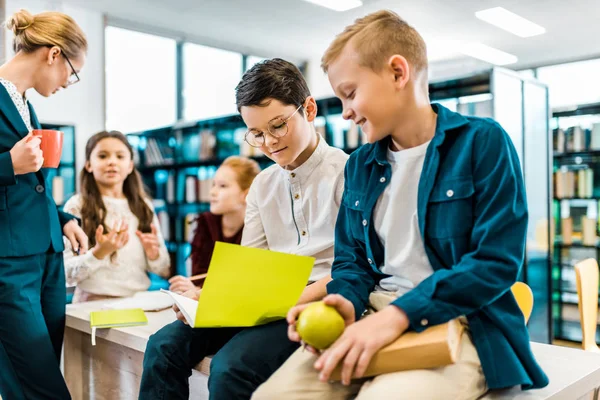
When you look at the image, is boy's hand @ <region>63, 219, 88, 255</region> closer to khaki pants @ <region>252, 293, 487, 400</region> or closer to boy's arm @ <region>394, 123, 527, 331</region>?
khaki pants @ <region>252, 293, 487, 400</region>

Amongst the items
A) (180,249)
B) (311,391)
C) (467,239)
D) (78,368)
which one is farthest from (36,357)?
(180,249)

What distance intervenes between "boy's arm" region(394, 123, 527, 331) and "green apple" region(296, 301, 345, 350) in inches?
4.3

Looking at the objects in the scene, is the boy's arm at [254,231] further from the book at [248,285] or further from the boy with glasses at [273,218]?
the book at [248,285]

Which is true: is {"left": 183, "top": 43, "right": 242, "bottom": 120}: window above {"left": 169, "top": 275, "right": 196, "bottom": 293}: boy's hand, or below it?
above

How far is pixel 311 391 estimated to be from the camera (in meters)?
1.01

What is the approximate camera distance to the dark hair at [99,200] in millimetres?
2527

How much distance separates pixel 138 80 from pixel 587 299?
5.39 metres

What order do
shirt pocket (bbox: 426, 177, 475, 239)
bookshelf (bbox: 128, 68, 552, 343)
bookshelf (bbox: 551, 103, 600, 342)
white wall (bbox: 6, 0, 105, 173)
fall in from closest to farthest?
shirt pocket (bbox: 426, 177, 475, 239) < bookshelf (bbox: 128, 68, 552, 343) < bookshelf (bbox: 551, 103, 600, 342) < white wall (bbox: 6, 0, 105, 173)

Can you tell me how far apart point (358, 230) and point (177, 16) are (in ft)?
18.2

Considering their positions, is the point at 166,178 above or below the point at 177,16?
below

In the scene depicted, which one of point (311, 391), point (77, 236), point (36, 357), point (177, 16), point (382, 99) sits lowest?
point (36, 357)

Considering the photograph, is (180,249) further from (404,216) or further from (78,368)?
(404,216)

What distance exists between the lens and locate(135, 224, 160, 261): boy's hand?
2.46 meters

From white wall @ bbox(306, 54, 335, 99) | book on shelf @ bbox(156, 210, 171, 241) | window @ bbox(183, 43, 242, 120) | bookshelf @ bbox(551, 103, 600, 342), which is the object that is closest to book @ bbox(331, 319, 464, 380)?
bookshelf @ bbox(551, 103, 600, 342)
